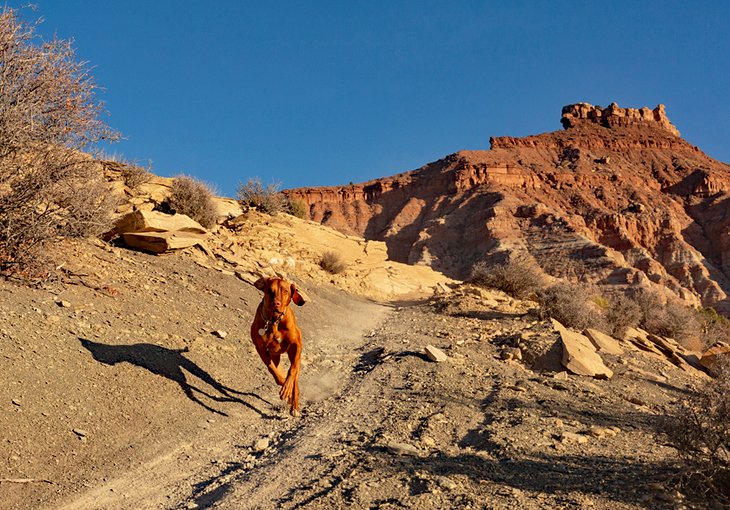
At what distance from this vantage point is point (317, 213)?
7831 centimetres

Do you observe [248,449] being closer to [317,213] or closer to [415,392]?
[415,392]

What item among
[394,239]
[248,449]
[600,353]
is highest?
[394,239]

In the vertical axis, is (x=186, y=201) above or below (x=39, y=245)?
above

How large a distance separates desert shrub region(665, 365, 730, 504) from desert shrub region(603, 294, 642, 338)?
9741mm

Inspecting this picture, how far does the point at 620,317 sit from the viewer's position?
14.3 m

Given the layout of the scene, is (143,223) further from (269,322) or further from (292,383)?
(292,383)

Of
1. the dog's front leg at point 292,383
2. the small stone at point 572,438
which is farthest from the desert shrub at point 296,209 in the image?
the small stone at point 572,438

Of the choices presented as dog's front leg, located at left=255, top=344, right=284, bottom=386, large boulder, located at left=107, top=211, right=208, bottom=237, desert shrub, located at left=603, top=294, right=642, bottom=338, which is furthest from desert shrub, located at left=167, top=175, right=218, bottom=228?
desert shrub, located at left=603, top=294, right=642, bottom=338

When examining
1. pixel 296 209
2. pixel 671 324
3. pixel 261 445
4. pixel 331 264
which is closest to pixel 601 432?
pixel 261 445

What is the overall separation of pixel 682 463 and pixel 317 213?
2954 inches

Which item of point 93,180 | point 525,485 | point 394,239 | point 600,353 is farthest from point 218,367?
point 394,239

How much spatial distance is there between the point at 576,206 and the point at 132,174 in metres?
56.5

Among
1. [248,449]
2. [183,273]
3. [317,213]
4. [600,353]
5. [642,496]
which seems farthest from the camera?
[317,213]

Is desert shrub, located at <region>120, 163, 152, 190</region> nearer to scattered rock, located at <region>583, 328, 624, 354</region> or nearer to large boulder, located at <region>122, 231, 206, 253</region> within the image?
large boulder, located at <region>122, 231, 206, 253</region>
